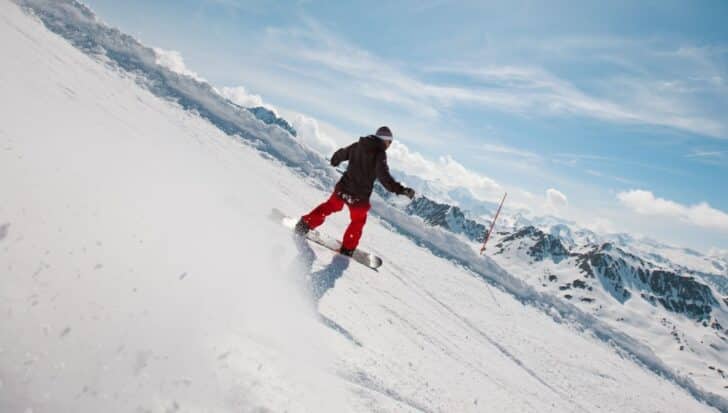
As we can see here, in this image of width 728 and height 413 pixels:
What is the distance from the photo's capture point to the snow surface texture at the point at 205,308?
242 centimetres

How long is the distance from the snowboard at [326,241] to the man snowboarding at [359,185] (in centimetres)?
10

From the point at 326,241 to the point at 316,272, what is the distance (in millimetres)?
1333

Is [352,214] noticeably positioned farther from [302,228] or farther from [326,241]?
[302,228]

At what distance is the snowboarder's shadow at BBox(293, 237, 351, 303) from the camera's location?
4.75 m

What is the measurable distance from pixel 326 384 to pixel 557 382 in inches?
183

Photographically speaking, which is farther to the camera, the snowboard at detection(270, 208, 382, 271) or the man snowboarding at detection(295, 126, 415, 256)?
the man snowboarding at detection(295, 126, 415, 256)

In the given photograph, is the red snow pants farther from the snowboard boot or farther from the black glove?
the black glove

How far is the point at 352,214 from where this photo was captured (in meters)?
6.77

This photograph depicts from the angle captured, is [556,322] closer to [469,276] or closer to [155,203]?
[469,276]

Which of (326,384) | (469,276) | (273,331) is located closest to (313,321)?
(273,331)

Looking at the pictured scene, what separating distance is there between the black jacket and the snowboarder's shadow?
41.5 inches

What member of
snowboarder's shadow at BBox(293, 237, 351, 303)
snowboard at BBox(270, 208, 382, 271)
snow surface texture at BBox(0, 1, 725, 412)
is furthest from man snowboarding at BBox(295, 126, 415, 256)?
snow surface texture at BBox(0, 1, 725, 412)

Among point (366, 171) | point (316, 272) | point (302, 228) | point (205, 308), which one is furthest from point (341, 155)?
point (205, 308)

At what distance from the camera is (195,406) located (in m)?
2.38
